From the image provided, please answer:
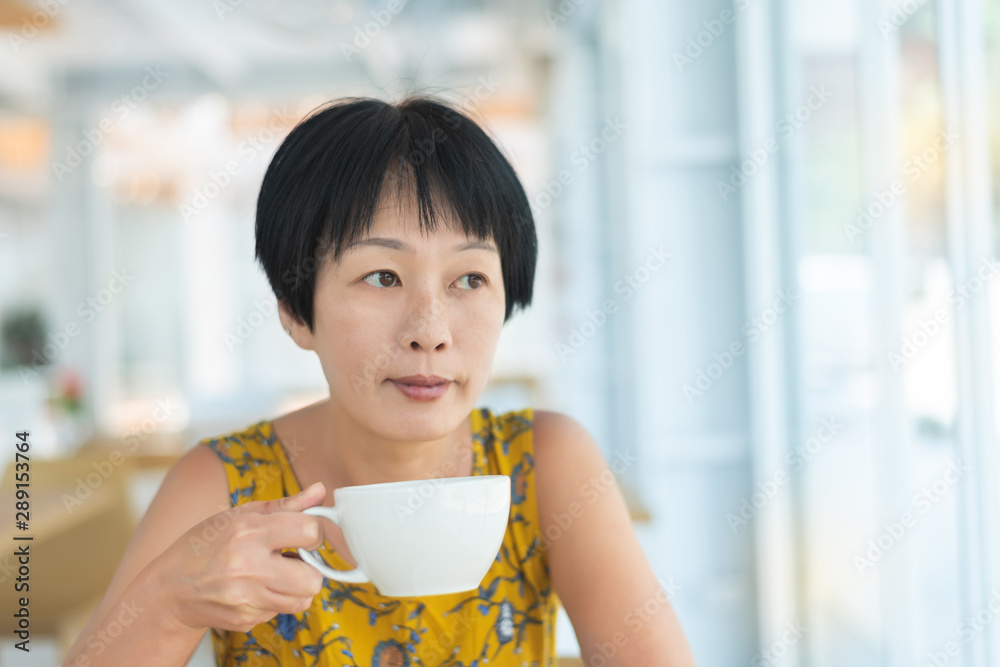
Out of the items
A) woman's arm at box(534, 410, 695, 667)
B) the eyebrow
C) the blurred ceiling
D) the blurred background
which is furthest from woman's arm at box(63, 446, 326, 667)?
the blurred ceiling

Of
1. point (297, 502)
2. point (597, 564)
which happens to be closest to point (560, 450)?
point (597, 564)

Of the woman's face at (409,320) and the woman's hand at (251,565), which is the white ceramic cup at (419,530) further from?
the woman's face at (409,320)

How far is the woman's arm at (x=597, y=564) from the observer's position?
0.96m

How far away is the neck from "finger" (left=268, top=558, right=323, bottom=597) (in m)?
0.35

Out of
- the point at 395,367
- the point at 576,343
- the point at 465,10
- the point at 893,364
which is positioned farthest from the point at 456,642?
the point at 465,10

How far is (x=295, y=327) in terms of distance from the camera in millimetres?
1082

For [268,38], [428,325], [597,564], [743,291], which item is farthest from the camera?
[268,38]

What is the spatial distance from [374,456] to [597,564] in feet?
1.01

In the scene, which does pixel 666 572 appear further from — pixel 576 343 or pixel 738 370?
pixel 576 343

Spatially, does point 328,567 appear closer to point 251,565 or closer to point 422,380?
point 251,565

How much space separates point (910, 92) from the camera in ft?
4.67

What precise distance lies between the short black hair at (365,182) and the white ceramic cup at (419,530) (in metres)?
0.34

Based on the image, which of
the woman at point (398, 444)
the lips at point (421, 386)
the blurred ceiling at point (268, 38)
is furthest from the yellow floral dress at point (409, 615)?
the blurred ceiling at point (268, 38)

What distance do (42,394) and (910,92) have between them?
24.4 feet
